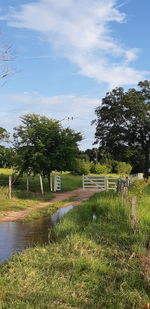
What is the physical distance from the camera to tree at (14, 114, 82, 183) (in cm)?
A: 2358

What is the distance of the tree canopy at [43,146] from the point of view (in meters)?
23.6

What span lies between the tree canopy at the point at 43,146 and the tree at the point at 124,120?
18923 mm

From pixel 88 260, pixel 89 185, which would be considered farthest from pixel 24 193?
pixel 88 260

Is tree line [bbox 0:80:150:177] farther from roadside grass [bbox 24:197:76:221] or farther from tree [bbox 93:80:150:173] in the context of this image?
roadside grass [bbox 24:197:76:221]

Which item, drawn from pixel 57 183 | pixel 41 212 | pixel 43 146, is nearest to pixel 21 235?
pixel 41 212

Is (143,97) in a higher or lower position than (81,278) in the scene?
higher

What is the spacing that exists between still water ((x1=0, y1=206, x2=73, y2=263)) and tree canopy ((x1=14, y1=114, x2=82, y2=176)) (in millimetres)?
10147

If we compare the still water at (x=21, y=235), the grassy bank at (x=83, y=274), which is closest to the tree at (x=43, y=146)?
the still water at (x=21, y=235)

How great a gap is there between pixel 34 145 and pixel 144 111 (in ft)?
71.3

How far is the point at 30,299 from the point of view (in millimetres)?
5004

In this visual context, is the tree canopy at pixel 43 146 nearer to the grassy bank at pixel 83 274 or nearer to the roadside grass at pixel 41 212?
the roadside grass at pixel 41 212

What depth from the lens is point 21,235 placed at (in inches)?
407

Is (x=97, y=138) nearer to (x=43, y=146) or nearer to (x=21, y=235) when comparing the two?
(x=43, y=146)

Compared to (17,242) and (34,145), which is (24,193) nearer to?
(34,145)
